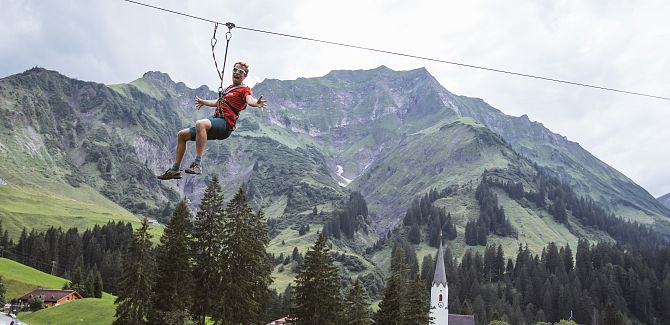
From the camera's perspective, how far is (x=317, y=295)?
58.6 m

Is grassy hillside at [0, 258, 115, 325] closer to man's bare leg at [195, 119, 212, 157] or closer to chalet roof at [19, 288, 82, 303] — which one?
chalet roof at [19, 288, 82, 303]

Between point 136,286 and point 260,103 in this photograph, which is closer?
point 260,103

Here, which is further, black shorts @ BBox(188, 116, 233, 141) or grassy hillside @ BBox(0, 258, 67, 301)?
grassy hillside @ BBox(0, 258, 67, 301)

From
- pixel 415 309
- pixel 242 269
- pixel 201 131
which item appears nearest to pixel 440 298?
pixel 415 309

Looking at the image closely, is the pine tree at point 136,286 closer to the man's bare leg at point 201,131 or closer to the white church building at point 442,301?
the man's bare leg at point 201,131

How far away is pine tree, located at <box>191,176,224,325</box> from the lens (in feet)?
195

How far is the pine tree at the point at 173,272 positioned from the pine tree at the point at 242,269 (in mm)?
4015

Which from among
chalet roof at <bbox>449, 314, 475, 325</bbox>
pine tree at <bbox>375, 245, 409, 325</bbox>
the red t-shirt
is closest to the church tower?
chalet roof at <bbox>449, 314, 475, 325</bbox>

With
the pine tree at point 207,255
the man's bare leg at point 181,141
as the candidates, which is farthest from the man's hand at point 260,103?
the pine tree at point 207,255

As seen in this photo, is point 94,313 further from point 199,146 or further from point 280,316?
point 199,146

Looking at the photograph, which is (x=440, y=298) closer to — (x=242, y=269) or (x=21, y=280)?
(x=242, y=269)

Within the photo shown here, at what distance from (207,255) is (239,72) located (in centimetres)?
4704

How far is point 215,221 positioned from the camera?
6178 cm

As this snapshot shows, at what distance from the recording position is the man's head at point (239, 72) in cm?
1628
